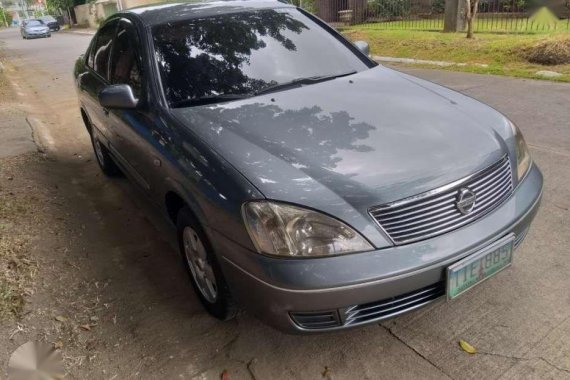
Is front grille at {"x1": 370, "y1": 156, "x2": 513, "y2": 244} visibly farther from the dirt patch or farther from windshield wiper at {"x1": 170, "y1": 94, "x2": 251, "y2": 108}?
the dirt patch

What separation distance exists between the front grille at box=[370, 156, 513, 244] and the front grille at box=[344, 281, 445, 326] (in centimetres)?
25

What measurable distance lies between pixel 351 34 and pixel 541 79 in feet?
23.2

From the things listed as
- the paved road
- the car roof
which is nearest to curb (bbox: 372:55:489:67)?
the paved road

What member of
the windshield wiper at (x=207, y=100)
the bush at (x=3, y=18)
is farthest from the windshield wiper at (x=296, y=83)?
the bush at (x=3, y=18)

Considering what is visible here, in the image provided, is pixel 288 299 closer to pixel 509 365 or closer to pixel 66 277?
pixel 509 365

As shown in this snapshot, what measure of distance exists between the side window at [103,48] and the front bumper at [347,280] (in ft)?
8.35

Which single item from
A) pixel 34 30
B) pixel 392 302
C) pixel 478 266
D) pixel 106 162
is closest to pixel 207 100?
pixel 392 302

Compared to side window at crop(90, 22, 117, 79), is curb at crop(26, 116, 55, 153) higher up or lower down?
lower down

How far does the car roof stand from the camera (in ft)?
10.9

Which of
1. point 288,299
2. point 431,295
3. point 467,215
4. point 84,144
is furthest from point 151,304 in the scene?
point 84,144

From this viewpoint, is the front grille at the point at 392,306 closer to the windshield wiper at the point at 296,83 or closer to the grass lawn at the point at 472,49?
the windshield wiper at the point at 296,83

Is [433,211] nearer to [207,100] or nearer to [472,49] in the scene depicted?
[207,100]

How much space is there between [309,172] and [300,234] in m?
A: 0.30

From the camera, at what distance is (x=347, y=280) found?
1.90 m
